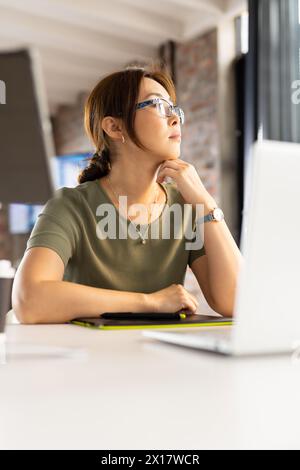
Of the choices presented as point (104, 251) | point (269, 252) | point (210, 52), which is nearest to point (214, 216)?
point (104, 251)

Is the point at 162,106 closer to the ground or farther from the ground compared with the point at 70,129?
closer to the ground

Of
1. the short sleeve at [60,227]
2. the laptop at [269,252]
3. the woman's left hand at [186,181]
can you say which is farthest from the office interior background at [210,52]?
the laptop at [269,252]

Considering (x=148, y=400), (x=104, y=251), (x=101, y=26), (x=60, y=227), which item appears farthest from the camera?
(x=101, y=26)

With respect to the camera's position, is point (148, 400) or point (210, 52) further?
point (210, 52)

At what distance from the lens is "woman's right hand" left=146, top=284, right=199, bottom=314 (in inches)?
47.8

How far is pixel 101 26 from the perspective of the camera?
16.3ft

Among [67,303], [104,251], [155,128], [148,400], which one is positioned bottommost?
[148,400]

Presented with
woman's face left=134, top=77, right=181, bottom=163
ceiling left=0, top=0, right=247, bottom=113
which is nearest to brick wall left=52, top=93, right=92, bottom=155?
ceiling left=0, top=0, right=247, bottom=113

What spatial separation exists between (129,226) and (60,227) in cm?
21

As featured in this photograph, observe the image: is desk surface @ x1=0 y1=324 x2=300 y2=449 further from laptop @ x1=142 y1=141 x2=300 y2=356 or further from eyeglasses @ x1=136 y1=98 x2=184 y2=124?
eyeglasses @ x1=136 y1=98 x2=184 y2=124

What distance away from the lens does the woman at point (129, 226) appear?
123cm

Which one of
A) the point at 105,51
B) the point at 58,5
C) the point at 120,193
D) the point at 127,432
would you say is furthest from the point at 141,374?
the point at 105,51

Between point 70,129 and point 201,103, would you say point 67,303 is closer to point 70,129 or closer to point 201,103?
point 201,103

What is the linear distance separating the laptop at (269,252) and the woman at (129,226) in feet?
2.00
